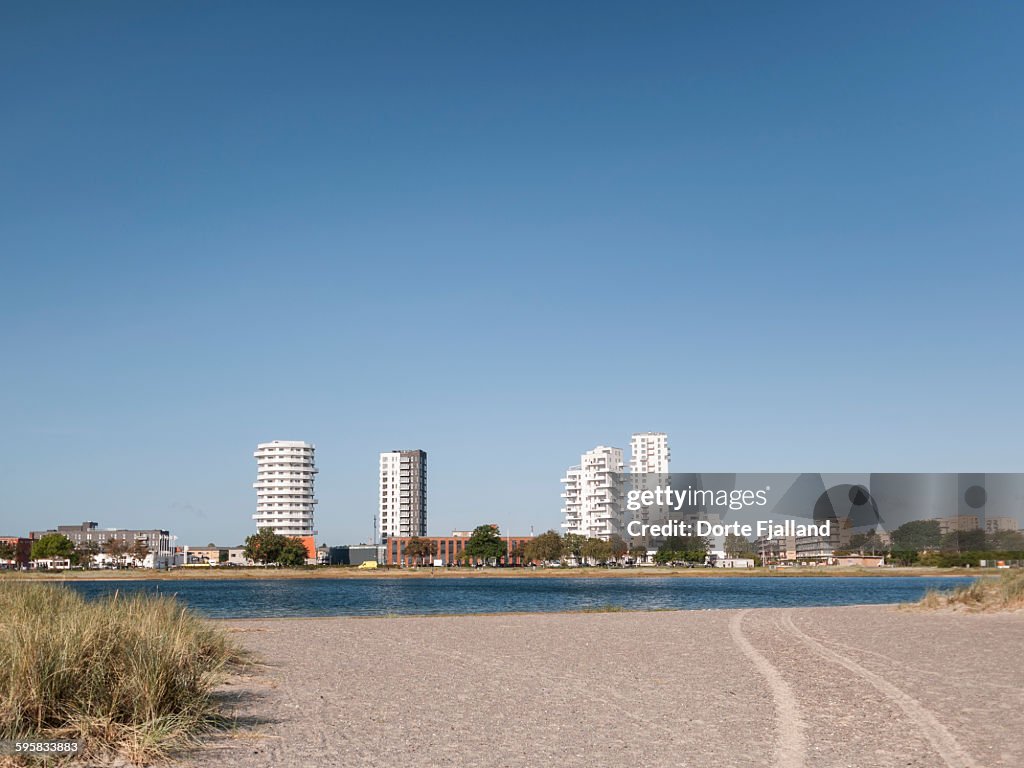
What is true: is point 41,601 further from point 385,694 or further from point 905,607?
point 905,607

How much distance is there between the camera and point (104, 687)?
415 inches

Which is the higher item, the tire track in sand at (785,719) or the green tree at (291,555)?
the tire track in sand at (785,719)

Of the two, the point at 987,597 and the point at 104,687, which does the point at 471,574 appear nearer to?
the point at 987,597

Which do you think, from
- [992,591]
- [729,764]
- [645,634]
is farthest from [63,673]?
[992,591]

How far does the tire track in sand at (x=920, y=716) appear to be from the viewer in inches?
401

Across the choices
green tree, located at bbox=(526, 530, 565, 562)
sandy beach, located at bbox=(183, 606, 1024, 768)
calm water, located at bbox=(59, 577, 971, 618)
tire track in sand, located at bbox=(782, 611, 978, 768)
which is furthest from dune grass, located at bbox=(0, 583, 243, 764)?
green tree, located at bbox=(526, 530, 565, 562)

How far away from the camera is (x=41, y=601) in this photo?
17.3m

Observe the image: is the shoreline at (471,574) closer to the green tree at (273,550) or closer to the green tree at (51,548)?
the green tree at (273,550)

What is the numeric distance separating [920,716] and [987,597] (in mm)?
26269

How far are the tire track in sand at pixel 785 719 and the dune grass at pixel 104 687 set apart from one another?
658cm

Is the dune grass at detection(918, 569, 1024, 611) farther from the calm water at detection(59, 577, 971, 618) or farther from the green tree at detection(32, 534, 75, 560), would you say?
the green tree at detection(32, 534, 75, 560)

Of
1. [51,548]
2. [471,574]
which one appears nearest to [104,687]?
[471,574]

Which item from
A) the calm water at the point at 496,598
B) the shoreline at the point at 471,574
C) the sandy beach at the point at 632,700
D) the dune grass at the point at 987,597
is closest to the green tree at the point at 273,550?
the shoreline at the point at 471,574

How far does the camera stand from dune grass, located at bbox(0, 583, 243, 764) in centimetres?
971
